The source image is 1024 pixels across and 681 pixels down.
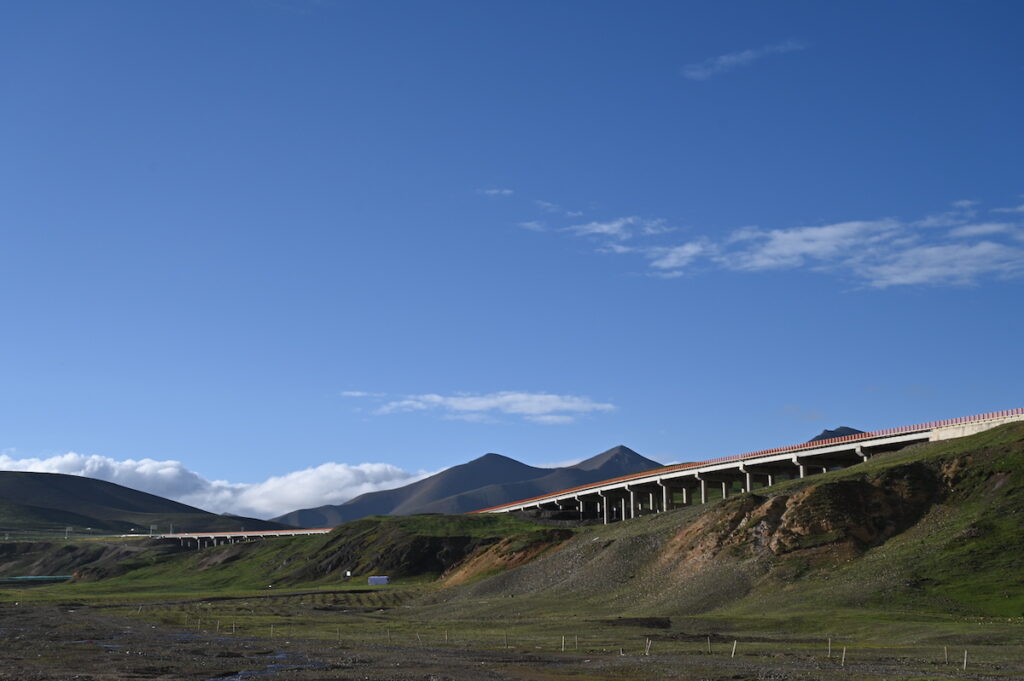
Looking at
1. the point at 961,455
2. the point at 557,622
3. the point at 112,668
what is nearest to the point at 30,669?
the point at 112,668

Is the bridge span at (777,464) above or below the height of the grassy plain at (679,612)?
above

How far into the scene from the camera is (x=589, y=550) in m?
128

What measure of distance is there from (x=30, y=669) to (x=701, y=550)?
6979 cm

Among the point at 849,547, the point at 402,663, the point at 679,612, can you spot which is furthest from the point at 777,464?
the point at 402,663

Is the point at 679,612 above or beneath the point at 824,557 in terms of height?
beneath

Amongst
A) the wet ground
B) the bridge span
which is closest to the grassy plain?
the wet ground

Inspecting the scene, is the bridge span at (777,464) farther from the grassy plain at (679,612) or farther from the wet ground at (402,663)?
the wet ground at (402,663)

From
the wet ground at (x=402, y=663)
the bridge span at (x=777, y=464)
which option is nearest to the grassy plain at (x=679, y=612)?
the wet ground at (x=402, y=663)

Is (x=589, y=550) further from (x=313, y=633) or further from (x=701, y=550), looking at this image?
(x=313, y=633)

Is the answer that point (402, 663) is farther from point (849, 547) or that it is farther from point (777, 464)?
point (777, 464)

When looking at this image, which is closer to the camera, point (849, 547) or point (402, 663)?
point (402, 663)

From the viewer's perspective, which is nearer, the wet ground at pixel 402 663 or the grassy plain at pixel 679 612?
the wet ground at pixel 402 663

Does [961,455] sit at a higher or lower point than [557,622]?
higher

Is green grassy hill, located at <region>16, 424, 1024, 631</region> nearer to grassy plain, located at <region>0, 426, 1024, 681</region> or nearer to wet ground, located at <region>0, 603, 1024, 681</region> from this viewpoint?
grassy plain, located at <region>0, 426, 1024, 681</region>
